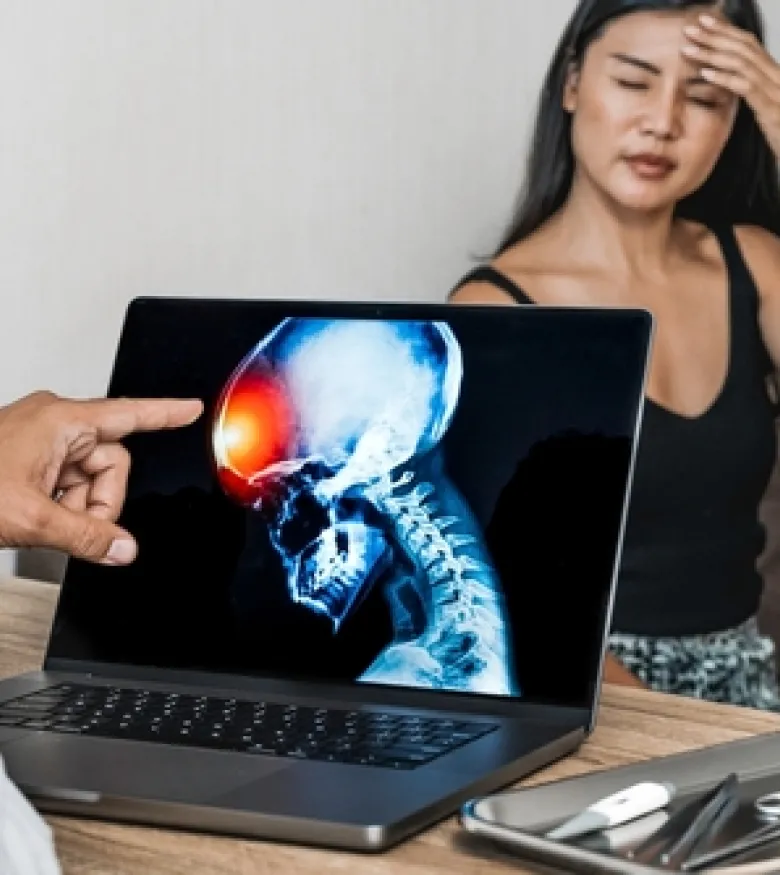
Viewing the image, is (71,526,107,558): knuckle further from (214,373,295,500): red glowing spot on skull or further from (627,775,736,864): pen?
(627,775,736,864): pen

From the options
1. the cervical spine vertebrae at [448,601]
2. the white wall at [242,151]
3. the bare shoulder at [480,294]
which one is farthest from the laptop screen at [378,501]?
the bare shoulder at [480,294]

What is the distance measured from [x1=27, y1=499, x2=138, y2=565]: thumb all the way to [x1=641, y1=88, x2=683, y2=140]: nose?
2.89 feet

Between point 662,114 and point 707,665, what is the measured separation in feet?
2.00

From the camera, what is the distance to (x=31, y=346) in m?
1.44

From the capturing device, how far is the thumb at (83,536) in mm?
979

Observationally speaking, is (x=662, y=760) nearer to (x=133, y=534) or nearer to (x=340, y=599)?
(x=340, y=599)

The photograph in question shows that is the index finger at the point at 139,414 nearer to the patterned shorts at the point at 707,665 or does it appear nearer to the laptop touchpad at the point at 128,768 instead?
the laptop touchpad at the point at 128,768

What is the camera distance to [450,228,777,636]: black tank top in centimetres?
162

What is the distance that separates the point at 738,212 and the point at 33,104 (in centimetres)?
81

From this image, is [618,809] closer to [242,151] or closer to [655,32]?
[242,151]

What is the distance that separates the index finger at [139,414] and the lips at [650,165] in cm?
80

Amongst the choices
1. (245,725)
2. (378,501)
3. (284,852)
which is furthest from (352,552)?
(284,852)

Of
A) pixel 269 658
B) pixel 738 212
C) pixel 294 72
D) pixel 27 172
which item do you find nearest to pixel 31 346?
pixel 27 172

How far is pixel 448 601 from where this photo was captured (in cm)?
94
